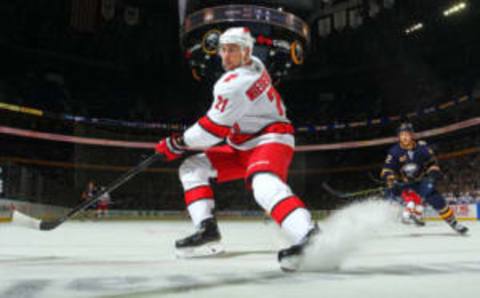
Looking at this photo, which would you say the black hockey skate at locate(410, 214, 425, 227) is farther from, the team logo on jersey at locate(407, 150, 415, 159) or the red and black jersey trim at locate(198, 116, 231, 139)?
the red and black jersey trim at locate(198, 116, 231, 139)

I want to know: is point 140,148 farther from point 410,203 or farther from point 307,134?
point 410,203

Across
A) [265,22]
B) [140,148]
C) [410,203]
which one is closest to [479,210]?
[410,203]

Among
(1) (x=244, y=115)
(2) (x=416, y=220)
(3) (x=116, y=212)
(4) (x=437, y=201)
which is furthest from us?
Result: (3) (x=116, y=212)

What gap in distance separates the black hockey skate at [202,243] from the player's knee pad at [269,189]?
2.43 feet

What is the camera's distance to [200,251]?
3301 millimetres

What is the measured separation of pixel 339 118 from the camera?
27688 mm

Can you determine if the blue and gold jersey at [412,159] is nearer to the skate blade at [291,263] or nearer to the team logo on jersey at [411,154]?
the team logo on jersey at [411,154]

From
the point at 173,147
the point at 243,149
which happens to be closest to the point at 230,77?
the point at 243,149

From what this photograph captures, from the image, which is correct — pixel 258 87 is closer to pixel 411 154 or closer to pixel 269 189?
pixel 269 189

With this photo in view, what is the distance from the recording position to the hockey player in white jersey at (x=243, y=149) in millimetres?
2566

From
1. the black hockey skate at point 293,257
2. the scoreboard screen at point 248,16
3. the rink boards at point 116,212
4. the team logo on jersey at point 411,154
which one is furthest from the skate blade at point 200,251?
the scoreboard screen at point 248,16

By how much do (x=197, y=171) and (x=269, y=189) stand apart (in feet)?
2.74

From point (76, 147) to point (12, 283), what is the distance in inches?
935

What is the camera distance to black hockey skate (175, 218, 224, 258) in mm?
3236
